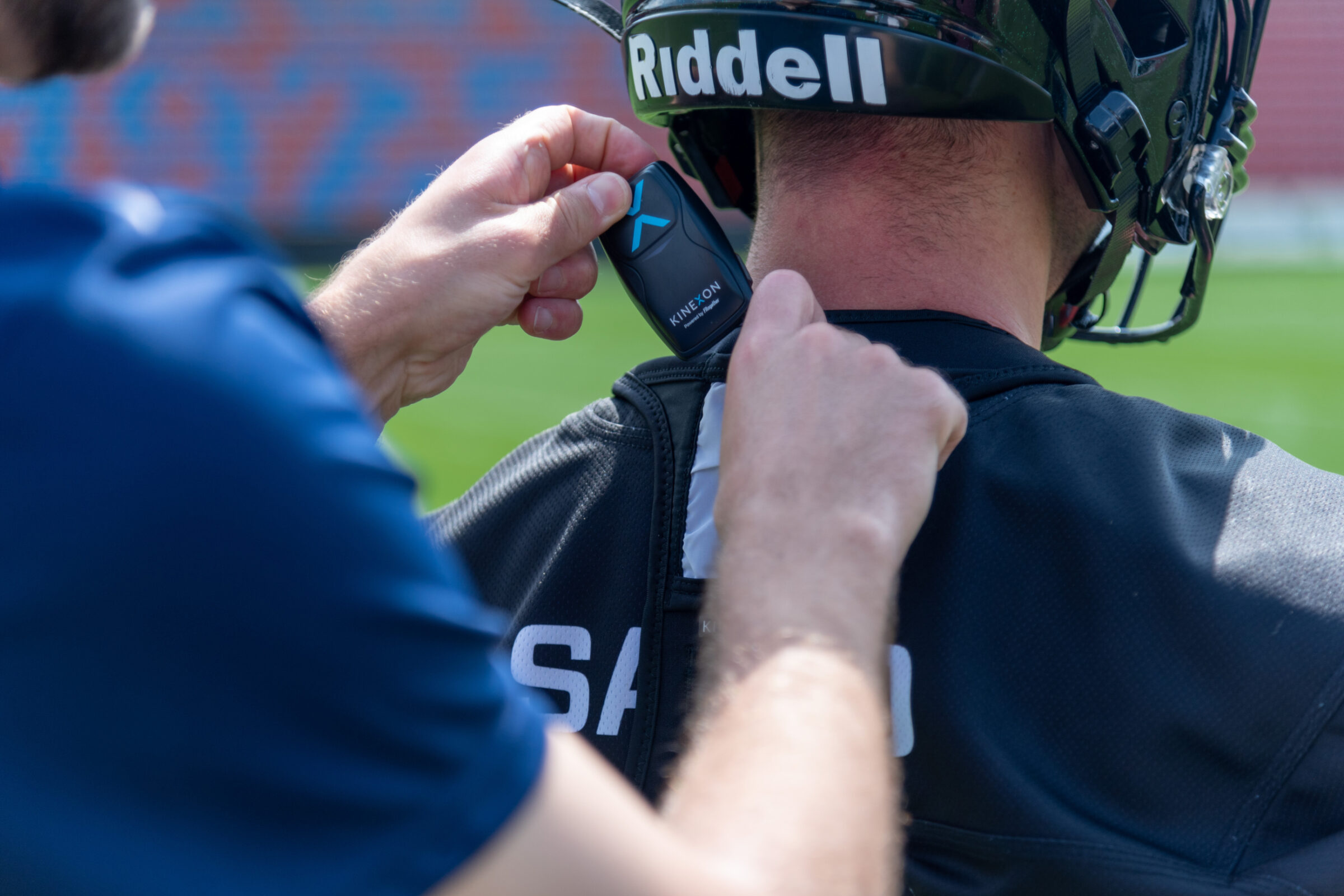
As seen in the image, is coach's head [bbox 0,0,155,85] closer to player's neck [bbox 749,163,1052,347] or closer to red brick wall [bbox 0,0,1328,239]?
player's neck [bbox 749,163,1052,347]

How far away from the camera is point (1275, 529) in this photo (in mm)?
1140

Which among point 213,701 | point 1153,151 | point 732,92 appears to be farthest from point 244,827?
point 1153,151

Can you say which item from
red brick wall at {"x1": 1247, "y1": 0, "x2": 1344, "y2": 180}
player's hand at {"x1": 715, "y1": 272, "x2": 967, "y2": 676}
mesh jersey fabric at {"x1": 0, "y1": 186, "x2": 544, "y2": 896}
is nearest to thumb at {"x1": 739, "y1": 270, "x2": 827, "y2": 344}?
player's hand at {"x1": 715, "y1": 272, "x2": 967, "y2": 676}

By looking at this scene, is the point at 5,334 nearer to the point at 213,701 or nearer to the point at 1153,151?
the point at 213,701

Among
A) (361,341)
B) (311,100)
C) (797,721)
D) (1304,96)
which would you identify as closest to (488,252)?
(361,341)

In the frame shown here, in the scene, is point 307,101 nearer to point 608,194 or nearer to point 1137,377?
point 1137,377

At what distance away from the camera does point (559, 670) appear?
4.42 feet

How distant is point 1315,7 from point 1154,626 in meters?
20.1

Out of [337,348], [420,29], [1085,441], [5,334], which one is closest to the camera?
[5,334]

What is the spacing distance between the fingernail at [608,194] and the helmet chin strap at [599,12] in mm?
393

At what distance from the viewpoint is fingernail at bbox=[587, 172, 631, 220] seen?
1.46m

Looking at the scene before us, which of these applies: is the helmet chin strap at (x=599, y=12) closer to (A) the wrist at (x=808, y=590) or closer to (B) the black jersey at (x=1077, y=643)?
(B) the black jersey at (x=1077, y=643)

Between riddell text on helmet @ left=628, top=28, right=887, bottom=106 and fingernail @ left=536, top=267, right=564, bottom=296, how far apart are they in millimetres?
269

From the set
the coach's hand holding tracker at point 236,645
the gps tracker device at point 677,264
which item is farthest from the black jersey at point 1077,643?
the coach's hand holding tracker at point 236,645
